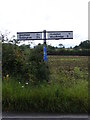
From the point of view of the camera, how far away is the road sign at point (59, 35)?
6.26 metres

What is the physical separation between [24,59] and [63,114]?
266 centimetres

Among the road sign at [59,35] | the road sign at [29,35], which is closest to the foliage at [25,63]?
the road sign at [29,35]

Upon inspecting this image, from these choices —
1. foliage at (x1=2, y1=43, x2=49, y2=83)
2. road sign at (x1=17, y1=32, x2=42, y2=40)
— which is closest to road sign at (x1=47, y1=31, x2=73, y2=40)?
road sign at (x1=17, y1=32, x2=42, y2=40)

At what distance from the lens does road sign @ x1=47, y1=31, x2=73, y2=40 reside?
626cm

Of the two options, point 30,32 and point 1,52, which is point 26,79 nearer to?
point 1,52

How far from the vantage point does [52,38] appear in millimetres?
6391

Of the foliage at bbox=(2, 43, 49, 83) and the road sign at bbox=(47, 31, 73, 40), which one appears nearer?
the foliage at bbox=(2, 43, 49, 83)

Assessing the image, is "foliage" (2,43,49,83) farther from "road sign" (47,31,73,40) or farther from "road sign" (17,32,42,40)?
"road sign" (47,31,73,40)

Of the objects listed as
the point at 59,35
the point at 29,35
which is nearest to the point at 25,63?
the point at 29,35

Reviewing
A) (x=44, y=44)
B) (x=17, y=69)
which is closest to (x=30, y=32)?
(x=44, y=44)

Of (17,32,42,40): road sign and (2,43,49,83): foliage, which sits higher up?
(17,32,42,40): road sign

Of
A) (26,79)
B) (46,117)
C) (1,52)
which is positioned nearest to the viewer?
(46,117)

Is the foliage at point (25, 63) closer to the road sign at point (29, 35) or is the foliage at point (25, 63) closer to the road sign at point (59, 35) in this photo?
the road sign at point (29, 35)

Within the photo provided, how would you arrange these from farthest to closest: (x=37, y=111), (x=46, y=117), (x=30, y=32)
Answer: (x=30, y=32)
(x=37, y=111)
(x=46, y=117)
